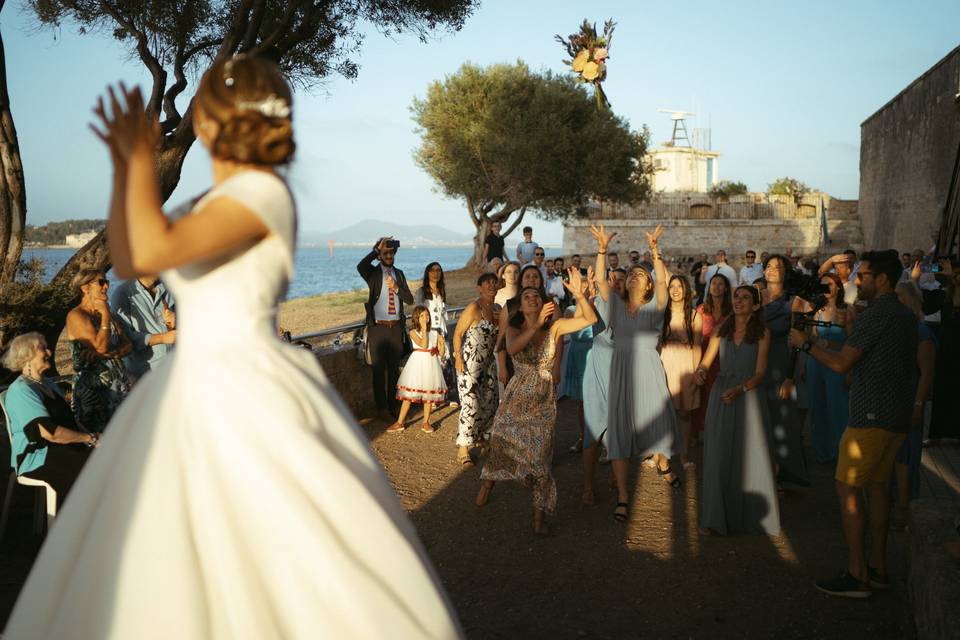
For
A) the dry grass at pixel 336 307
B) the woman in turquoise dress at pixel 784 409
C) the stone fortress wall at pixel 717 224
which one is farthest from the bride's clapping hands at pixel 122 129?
the stone fortress wall at pixel 717 224

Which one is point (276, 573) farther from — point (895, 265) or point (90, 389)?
point (90, 389)

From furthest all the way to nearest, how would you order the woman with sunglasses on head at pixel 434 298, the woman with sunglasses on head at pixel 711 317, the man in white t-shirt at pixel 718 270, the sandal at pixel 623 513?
the man in white t-shirt at pixel 718 270
the woman with sunglasses on head at pixel 434 298
the woman with sunglasses on head at pixel 711 317
the sandal at pixel 623 513

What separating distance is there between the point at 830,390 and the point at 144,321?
20.9 feet

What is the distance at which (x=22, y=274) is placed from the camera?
31.8ft

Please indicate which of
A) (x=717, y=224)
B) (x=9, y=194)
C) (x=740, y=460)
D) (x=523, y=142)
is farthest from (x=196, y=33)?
(x=717, y=224)

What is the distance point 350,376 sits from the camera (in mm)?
9820

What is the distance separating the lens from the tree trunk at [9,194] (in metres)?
9.62

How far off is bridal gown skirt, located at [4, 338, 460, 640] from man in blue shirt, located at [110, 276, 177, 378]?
5.25m

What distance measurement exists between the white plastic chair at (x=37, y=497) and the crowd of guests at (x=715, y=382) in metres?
3.02

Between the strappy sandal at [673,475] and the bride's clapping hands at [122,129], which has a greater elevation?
the bride's clapping hands at [122,129]

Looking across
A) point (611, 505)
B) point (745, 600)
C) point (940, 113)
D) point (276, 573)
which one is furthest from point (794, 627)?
point (940, 113)

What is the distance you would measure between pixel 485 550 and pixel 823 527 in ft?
8.50

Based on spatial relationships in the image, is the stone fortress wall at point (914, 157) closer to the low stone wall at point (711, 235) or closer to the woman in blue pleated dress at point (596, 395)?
the low stone wall at point (711, 235)

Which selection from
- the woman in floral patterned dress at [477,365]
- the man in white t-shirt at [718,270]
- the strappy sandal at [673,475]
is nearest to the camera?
the strappy sandal at [673,475]
